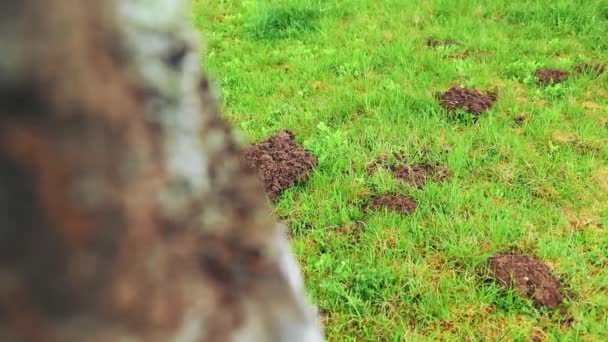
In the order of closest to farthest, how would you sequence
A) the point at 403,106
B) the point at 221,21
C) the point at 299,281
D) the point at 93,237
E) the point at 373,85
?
the point at 93,237 → the point at 299,281 → the point at 403,106 → the point at 373,85 → the point at 221,21

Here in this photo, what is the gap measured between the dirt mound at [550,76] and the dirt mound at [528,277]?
8.46 ft

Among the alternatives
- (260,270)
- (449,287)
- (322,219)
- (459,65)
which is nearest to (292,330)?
(260,270)

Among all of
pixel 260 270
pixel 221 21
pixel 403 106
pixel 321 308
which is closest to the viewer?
pixel 260 270

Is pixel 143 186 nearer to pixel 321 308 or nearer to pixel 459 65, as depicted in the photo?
pixel 321 308

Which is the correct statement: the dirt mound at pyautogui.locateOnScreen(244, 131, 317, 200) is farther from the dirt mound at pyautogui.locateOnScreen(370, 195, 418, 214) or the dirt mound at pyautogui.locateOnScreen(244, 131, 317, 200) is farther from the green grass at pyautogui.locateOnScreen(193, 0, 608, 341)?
the dirt mound at pyautogui.locateOnScreen(370, 195, 418, 214)

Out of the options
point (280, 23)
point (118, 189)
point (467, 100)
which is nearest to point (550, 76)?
point (467, 100)

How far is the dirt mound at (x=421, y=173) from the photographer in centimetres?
441

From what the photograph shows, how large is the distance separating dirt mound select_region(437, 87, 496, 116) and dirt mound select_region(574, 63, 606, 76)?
1087 mm

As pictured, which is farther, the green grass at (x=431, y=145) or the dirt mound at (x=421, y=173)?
the dirt mound at (x=421, y=173)

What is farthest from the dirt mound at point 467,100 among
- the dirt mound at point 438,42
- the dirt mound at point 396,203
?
the dirt mound at point 396,203

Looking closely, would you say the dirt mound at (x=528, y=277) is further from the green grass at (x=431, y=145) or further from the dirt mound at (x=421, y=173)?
the dirt mound at (x=421, y=173)

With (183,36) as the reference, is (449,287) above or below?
below

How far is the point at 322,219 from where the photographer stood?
13.5 ft

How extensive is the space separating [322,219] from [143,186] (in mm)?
3341
